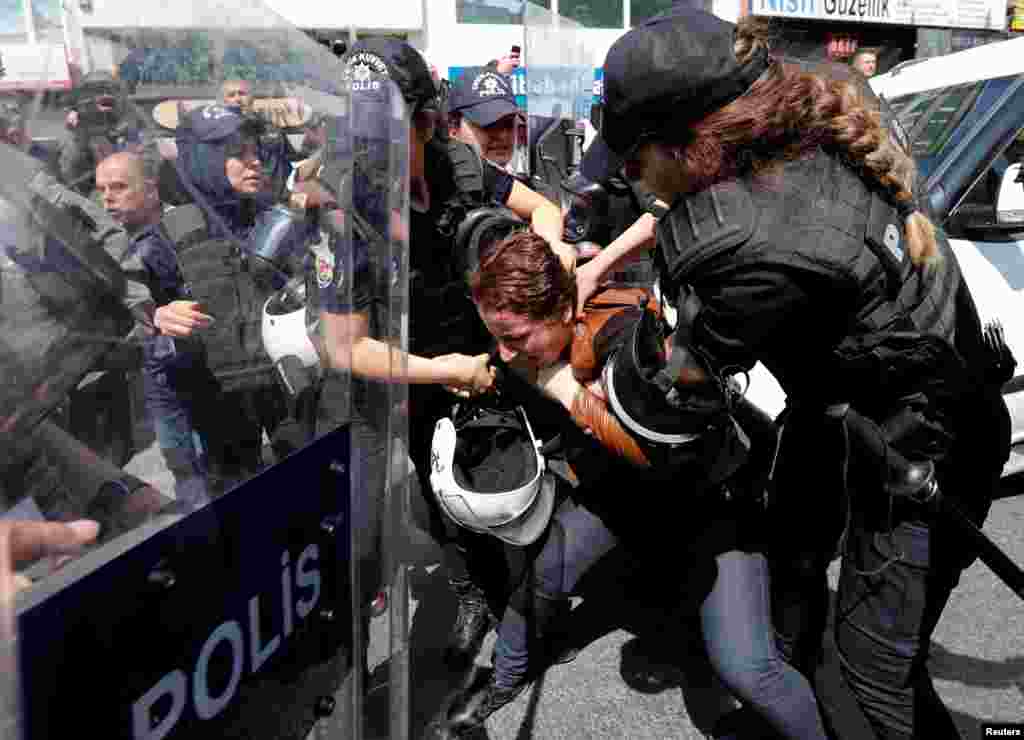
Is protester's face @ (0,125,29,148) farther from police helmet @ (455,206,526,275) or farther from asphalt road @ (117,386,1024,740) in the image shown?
asphalt road @ (117,386,1024,740)

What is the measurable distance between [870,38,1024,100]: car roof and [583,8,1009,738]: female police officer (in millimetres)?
2065

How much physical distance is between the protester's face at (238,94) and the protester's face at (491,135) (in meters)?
2.81

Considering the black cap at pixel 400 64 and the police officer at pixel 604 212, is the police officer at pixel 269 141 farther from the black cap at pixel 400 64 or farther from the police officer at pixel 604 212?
the police officer at pixel 604 212

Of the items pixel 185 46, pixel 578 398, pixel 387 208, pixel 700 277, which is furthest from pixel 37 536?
pixel 578 398

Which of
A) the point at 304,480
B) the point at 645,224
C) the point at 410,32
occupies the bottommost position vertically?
the point at 304,480

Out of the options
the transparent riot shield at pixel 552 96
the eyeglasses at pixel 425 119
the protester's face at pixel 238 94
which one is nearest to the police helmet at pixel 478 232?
the eyeglasses at pixel 425 119

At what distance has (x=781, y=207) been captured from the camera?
1.31 m

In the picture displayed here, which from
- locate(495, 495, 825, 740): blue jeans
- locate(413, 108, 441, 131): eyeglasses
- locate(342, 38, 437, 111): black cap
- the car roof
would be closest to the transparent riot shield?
the car roof

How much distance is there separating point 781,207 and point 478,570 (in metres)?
1.65

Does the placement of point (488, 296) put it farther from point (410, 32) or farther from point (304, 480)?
point (410, 32)

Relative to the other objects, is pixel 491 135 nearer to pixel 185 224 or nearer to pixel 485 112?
pixel 485 112

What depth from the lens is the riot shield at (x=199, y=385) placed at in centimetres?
73

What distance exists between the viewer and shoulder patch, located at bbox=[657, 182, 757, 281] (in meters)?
1.29

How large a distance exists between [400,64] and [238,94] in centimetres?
115
